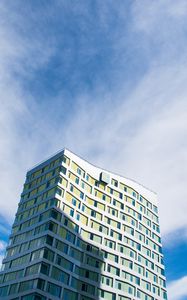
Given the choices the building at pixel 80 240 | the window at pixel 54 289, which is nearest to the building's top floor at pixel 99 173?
the building at pixel 80 240

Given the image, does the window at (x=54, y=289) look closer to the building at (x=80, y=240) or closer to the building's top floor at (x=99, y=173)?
the building at (x=80, y=240)

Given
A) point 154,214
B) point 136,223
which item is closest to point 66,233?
point 136,223

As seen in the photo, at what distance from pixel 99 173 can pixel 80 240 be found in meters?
21.2

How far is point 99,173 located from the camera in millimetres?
94812

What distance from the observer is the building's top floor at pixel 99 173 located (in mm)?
87562

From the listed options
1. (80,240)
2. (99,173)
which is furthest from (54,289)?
(99,173)

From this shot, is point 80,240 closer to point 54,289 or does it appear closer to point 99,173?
point 54,289

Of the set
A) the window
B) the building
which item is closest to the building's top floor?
the building

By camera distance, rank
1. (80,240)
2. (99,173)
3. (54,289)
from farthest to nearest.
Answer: (99,173) → (80,240) → (54,289)

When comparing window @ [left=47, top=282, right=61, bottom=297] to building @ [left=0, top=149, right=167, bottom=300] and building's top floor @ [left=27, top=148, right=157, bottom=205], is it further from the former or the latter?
building's top floor @ [left=27, top=148, right=157, bottom=205]

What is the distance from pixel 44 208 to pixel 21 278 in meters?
15.8

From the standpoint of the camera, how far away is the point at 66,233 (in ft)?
252

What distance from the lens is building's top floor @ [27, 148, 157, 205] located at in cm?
8756

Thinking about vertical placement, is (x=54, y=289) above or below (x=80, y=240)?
below
